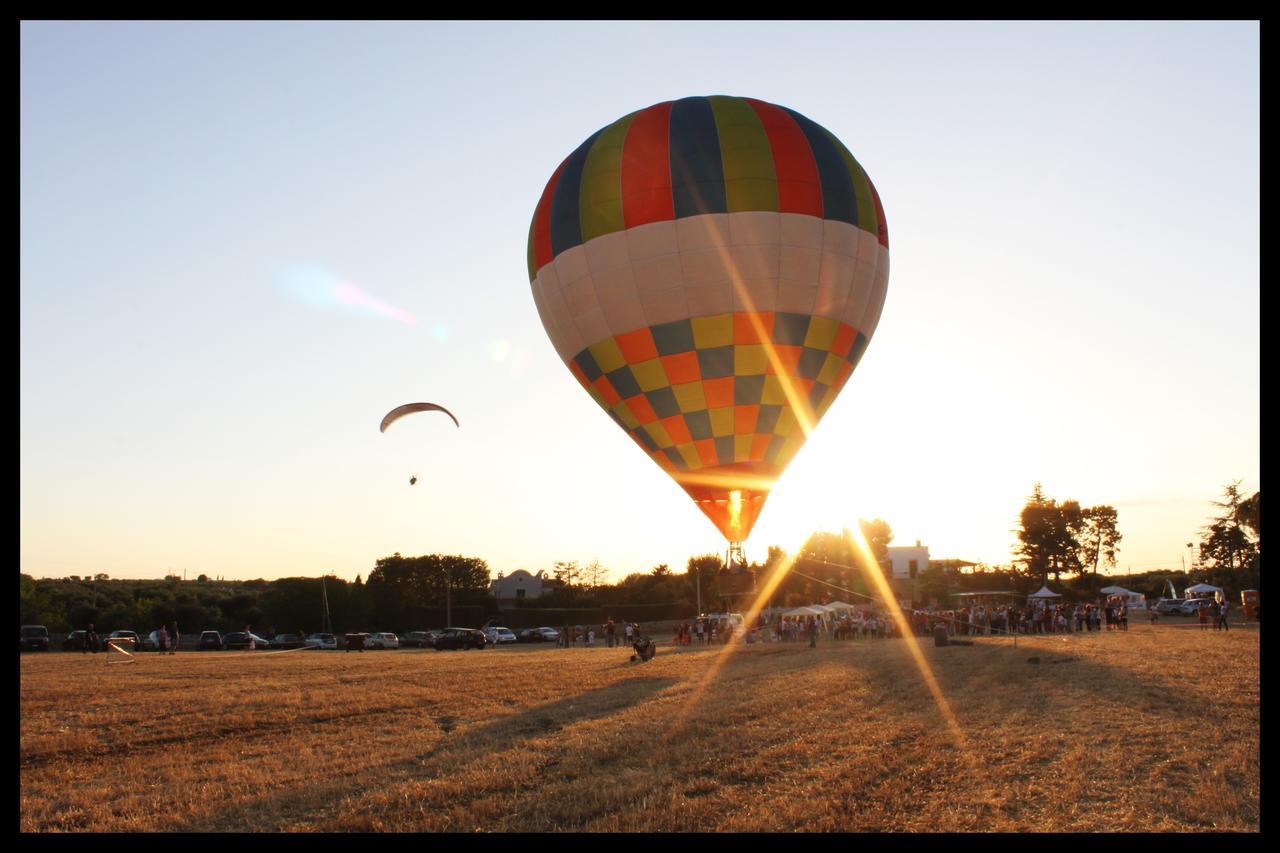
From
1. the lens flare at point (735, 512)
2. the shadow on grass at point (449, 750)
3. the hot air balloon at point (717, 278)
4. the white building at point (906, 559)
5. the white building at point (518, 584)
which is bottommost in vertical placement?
the white building at point (518, 584)

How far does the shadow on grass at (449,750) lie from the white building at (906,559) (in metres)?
84.0

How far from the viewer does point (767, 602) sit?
7112 centimetres

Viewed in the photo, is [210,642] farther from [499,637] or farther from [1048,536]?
[1048,536]

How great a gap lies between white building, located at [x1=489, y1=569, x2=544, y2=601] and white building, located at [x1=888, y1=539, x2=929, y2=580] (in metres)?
→ 37.2

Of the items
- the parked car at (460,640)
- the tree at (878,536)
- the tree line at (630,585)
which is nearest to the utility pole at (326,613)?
the tree line at (630,585)

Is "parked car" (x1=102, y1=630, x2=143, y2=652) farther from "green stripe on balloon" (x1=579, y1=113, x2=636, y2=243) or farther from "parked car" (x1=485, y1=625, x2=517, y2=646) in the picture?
"green stripe on balloon" (x1=579, y1=113, x2=636, y2=243)

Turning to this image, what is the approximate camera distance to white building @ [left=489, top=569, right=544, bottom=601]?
4304 inches

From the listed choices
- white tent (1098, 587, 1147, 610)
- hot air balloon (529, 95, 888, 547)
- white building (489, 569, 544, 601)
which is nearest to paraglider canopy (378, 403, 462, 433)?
hot air balloon (529, 95, 888, 547)

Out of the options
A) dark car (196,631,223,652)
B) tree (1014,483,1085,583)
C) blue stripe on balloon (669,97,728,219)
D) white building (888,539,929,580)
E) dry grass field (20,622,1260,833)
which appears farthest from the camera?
white building (888,539,929,580)

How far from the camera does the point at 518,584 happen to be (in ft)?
364

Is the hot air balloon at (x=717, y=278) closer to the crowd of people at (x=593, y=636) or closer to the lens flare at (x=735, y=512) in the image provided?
the lens flare at (x=735, y=512)

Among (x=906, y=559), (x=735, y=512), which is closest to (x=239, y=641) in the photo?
(x=735, y=512)

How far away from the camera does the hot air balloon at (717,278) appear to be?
1828 cm
